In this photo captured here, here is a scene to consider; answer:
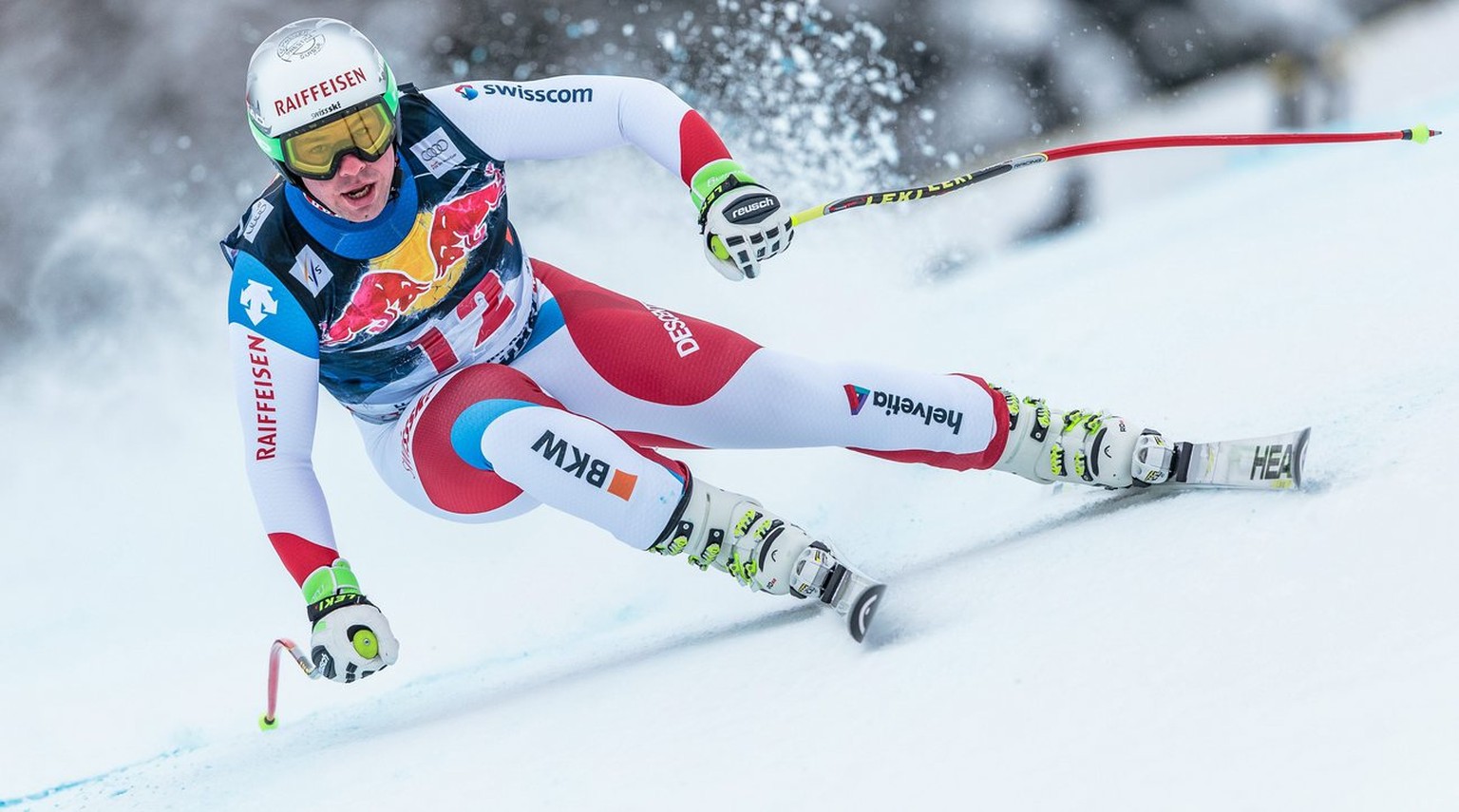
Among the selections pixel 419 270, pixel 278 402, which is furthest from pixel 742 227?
pixel 278 402

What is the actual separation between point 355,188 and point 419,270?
200 millimetres

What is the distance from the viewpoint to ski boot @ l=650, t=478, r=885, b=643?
2199 millimetres

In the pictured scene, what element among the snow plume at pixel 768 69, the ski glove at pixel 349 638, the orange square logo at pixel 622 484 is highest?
the snow plume at pixel 768 69

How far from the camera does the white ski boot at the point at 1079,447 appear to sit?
2.47 m

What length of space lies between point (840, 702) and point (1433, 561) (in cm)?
74

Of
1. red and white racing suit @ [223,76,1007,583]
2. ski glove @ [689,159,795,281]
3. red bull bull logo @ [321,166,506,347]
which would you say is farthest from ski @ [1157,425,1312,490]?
red bull bull logo @ [321,166,506,347]

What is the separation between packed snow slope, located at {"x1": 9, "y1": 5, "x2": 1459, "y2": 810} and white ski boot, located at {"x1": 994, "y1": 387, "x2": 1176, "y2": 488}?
6cm

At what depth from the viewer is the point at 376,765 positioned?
227 cm

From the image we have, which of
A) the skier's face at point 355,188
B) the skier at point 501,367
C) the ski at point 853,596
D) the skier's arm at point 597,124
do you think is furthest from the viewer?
the skier's arm at point 597,124

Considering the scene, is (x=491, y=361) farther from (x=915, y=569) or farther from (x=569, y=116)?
(x=915, y=569)

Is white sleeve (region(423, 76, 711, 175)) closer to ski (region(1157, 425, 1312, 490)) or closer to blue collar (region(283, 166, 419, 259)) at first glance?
blue collar (region(283, 166, 419, 259))

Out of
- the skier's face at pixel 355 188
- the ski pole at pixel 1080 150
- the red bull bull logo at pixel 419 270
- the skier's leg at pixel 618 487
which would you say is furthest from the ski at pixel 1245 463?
the skier's face at pixel 355 188

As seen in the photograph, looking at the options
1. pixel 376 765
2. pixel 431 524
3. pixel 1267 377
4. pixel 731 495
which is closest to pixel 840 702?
pixel 731 495

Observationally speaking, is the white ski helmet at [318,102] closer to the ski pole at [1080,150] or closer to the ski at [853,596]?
the ski pole at [1080,150]
